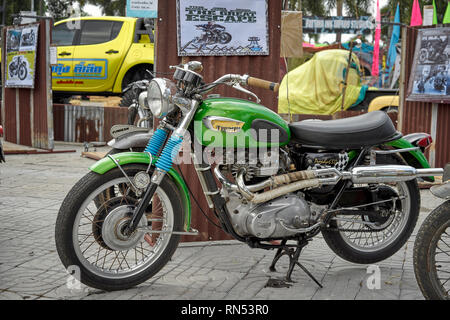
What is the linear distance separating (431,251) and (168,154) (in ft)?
5.46

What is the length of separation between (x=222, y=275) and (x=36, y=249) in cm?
157

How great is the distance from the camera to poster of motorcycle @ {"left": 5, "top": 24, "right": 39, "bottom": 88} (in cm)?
1046

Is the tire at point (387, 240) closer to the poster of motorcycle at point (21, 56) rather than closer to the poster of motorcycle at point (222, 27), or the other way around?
the poster of motorcycle at point (222, 27)

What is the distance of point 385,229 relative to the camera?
4473 millimetres

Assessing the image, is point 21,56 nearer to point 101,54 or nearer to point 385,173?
point 101,54

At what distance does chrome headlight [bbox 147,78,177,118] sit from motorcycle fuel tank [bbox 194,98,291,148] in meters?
0.22

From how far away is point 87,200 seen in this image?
3547mm

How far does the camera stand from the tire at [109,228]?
3.52 m

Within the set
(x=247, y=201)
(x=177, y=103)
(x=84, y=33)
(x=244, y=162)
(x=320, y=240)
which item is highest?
(x=84, y=33)

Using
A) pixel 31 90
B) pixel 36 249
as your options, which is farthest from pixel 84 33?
pixel 36 249

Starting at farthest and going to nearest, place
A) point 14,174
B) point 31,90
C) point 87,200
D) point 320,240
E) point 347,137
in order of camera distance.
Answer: point 31,90 < point 14,174 < point 320,240 < point 347,137 < point 87,200

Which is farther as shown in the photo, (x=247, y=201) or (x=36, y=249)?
(x=36, y=249)

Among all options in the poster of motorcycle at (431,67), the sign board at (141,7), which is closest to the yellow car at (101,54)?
the sign board at (141,7)

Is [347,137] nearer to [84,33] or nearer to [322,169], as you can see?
[322,169]
